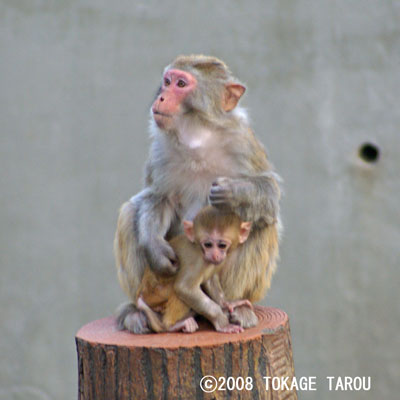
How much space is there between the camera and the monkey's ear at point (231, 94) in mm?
4055

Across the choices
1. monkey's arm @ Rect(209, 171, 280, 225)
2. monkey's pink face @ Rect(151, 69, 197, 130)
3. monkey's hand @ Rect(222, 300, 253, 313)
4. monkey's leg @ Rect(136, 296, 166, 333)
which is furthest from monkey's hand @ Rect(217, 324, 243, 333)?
monkey's pink face @ Rect(151, 69, 197, 130)

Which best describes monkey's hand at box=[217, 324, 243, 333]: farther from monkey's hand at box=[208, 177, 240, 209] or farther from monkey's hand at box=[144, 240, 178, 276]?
monkey's hand at box=[208, 177, 240, 209]

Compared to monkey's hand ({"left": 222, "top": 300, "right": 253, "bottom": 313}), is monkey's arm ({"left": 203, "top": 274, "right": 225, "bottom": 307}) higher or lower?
higher

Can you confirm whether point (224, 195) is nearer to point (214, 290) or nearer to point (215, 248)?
point (215, 248)

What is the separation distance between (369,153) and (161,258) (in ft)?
13.3

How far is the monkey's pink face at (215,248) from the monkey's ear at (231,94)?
792 millimetres

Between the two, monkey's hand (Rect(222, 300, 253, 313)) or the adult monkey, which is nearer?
the adult monkey

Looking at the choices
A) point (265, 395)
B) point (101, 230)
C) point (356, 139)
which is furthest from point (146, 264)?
point (356, 139)

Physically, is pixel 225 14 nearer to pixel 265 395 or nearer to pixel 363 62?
pixel 363 62

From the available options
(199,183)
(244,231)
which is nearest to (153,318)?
(244,231)

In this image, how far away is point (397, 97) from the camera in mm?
7348

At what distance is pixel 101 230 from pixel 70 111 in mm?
1292

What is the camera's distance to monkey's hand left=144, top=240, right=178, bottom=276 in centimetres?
400

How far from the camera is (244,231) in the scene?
3951mm
